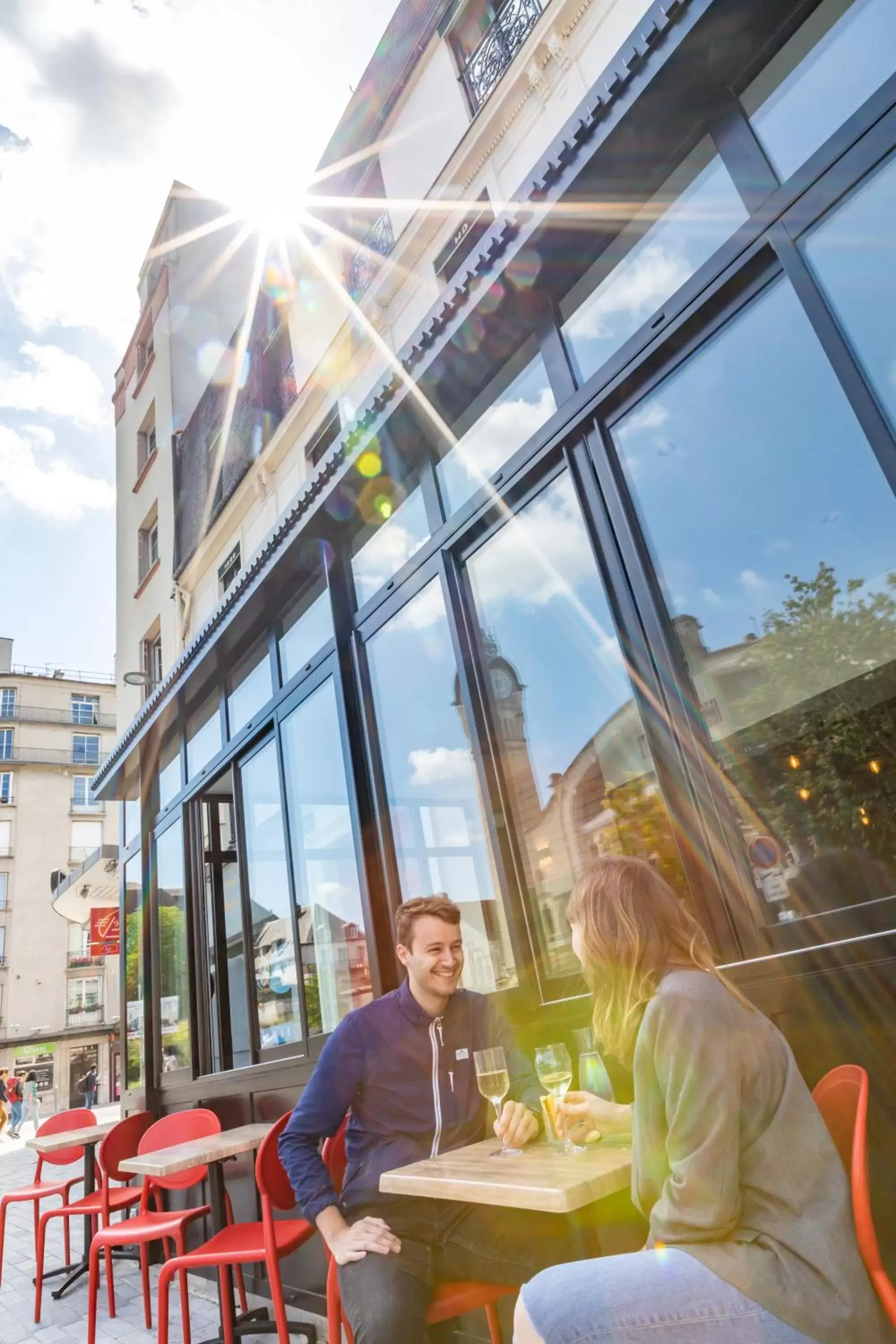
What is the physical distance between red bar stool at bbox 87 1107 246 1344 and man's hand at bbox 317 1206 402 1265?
205 cm

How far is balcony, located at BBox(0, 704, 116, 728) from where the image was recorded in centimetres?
3981

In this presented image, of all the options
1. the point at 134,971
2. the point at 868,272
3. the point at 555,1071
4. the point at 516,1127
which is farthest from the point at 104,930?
the point at 868,272

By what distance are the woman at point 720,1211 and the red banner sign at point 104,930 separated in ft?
40.9

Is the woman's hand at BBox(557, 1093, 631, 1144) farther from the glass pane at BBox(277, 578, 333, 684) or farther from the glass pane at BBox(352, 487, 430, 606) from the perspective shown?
the glass pane at BBox(277, 578, 333, 684)

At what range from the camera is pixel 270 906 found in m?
5.76

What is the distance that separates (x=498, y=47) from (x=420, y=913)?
8.14 metres

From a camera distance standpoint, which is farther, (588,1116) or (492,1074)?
(492,1074)

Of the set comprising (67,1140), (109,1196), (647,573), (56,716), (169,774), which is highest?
(56,716)

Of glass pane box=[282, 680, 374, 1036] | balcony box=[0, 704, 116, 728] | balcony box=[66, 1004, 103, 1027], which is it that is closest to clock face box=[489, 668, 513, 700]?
glass pane box=[282, 680, 374, 1036]

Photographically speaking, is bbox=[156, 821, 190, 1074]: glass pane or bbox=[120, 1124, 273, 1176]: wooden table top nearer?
bbox=[120, 1124, 273, 1176]: wooden table top

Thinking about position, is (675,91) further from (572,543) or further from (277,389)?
(277,389)

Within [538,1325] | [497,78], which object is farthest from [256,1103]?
[497,78]

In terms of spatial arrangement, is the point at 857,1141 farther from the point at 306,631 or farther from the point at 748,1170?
the point at 306,631

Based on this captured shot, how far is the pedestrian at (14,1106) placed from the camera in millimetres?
20266
